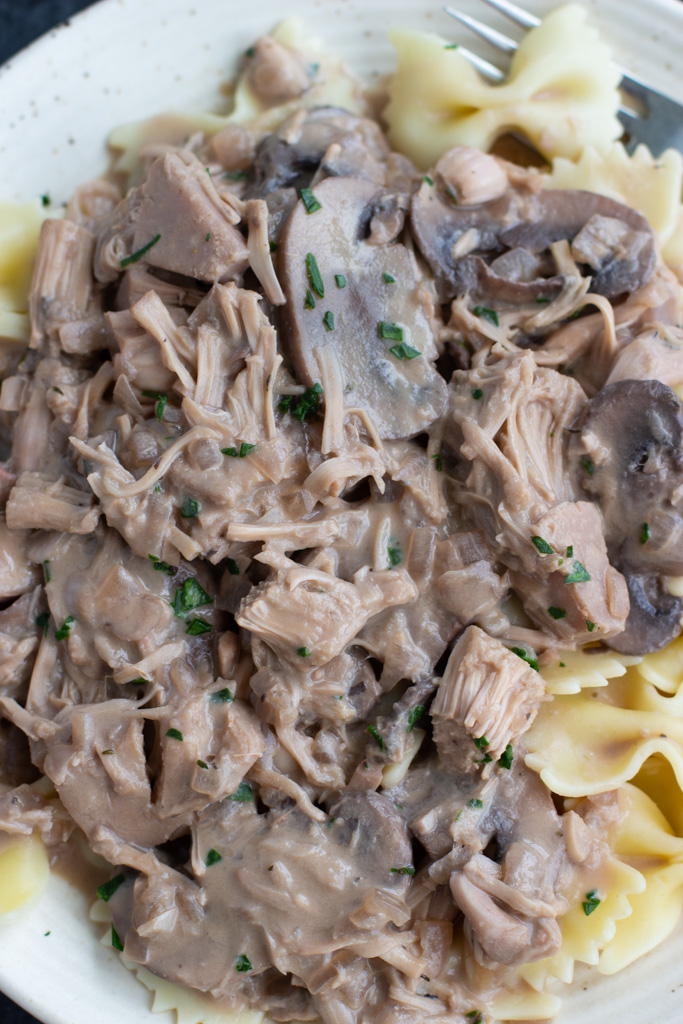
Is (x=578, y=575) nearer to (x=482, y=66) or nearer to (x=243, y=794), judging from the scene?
(x=243, y=794)

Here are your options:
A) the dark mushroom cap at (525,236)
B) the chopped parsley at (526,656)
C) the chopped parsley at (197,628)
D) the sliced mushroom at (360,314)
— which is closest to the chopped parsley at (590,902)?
the chopped parsley at (526,656)

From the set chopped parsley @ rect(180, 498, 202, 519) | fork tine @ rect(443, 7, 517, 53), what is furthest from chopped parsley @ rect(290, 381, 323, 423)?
fork tine @ rect(443, 7, 517, 53)

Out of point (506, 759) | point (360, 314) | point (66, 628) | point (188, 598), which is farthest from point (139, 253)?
point (506, 759)

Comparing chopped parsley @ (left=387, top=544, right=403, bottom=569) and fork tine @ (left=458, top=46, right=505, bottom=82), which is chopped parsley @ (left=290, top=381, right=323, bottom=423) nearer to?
chopped parsley @ (left=387, top=544, right=403, bottom=569)

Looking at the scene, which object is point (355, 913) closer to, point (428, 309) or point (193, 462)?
point (193, 462)

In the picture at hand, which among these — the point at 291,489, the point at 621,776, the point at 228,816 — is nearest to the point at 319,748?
the point at 228,816

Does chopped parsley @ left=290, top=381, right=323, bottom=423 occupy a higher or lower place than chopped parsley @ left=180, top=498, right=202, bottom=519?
higher

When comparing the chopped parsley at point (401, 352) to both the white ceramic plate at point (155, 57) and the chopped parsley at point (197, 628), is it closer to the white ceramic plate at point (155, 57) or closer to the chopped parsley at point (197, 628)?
the chopped parsley at point (197, 628)

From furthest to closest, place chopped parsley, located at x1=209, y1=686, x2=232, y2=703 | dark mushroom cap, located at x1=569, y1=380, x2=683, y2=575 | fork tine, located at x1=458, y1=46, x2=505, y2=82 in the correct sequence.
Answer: fork tine, located at x1=458, y1=46, x2=505, y2=82, dark mushroom cap, located at x1=569, y1=380, x2=683, y2=575, chopped parsley, located at x1=209, y1=686, x2=232, y2=703
